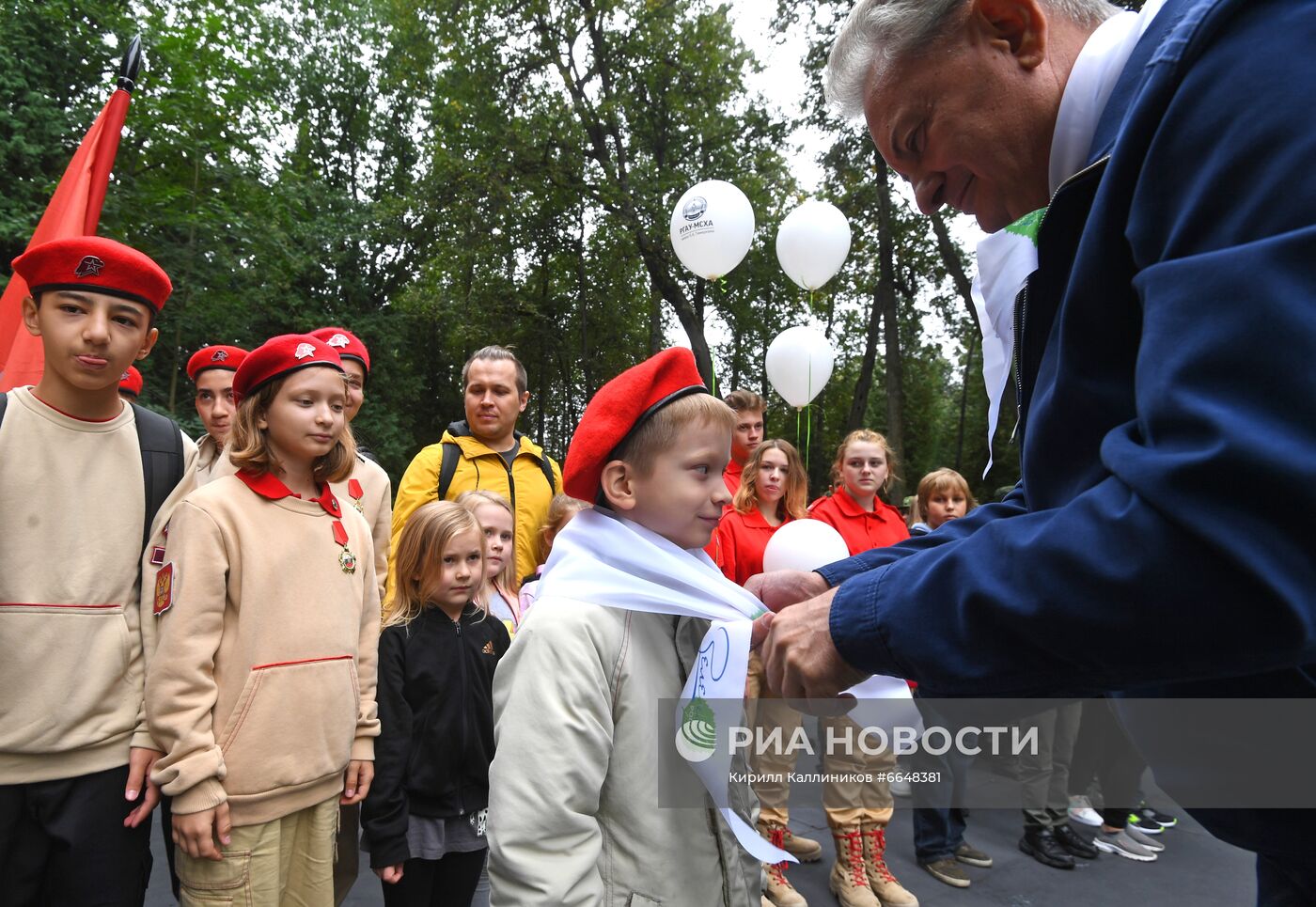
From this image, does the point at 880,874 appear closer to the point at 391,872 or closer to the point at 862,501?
the point at 862,501

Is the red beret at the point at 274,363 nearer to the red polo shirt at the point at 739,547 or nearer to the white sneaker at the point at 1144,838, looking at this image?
the red polo shirt at the point at 739,547

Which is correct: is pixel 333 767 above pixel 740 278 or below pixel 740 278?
below

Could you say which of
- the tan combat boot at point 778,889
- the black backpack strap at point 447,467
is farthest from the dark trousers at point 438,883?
the black backpack strap at point 447,467

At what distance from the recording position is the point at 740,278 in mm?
19859

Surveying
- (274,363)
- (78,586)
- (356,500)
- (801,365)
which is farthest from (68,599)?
(801,365)

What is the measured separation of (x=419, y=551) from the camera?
300 cm

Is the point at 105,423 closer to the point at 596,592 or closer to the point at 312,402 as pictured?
the point at 312,402

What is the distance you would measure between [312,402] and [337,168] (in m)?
23.1

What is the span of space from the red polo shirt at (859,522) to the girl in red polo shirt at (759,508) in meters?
0.16

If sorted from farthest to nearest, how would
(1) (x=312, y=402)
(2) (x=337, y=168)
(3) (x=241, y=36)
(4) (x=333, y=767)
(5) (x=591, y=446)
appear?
(2) (x=337, y=168)
(3) (x=241, y=36)
(1) (x=312, y=402)
(4) (x=333, y=767)
(5) (x=591, y=446)

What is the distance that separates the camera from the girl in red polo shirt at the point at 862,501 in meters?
4.93

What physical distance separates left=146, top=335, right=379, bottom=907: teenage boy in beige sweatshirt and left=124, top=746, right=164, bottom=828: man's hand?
12 centimetres

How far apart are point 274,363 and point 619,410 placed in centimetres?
141

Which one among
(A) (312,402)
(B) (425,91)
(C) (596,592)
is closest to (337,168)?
(B) (425,91)
